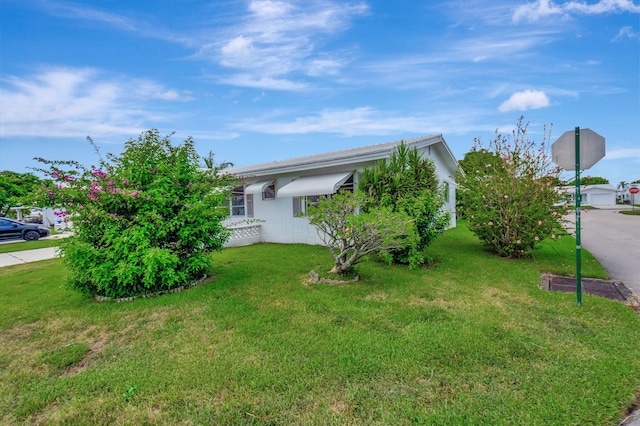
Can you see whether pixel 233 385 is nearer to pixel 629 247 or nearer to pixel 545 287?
pixel 545 287

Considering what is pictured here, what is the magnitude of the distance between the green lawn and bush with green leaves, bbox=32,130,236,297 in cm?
71

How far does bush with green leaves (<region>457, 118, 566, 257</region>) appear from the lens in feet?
34.9

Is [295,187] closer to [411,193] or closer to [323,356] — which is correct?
[411,193]

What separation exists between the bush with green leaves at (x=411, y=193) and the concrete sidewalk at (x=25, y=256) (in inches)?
540

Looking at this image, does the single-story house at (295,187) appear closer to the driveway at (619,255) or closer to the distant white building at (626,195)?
the driveway at (619,255)

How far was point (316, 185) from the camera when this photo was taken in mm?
13234

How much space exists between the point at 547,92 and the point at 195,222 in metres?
16.4

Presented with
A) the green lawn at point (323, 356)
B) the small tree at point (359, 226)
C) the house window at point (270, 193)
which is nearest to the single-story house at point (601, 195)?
the house window at point (270, 193)

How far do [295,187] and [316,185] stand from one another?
1.20 m

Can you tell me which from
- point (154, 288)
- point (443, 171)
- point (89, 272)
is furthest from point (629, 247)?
point (89, 272)

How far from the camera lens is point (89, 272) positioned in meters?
6.98

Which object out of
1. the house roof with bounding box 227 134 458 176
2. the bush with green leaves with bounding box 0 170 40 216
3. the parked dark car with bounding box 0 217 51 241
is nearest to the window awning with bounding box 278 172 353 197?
the house roof with bounding box 227 134 458 176

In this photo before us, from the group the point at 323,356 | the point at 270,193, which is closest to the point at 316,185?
the point at 270,193

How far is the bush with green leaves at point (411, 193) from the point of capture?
977cm
